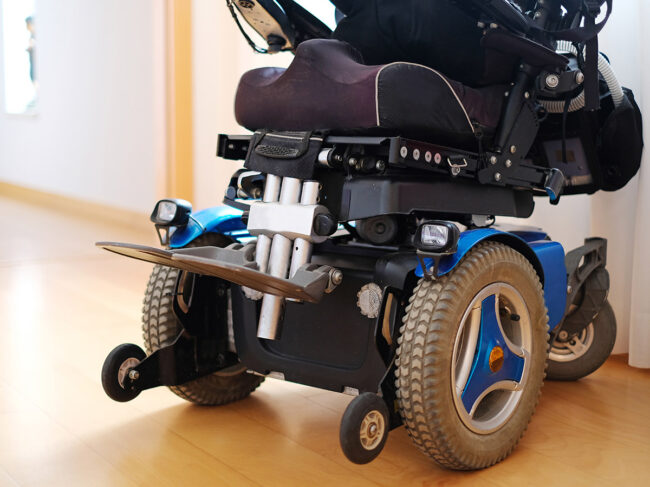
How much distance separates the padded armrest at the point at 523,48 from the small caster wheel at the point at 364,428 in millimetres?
653

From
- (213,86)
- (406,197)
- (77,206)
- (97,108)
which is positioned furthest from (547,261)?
(77,206)

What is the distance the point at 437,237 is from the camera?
1.19 metres

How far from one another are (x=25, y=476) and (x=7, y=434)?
20cm

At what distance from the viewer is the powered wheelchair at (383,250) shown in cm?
121

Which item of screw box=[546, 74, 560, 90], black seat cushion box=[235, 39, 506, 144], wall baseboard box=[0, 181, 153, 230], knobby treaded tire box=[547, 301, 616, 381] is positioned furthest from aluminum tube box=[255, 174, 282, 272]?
wall baseboard box=[0, 181, 153, 230]

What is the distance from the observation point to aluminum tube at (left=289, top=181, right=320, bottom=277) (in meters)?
1.26

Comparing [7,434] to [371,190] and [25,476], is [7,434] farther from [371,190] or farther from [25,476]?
[371,190]

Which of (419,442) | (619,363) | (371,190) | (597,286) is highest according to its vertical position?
(371,190)

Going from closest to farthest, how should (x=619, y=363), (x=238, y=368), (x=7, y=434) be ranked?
(x=7, y=434), (x=238, y=368), (x=619, y=363)

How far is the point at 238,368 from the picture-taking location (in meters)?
1.59

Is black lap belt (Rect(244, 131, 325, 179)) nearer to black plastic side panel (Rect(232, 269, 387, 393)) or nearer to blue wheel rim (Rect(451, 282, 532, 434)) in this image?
black plastic side panel (Rect(232, 269, 387, 393))

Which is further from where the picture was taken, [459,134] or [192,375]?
[192,375]

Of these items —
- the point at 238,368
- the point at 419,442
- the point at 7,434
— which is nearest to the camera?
the point at 419,442

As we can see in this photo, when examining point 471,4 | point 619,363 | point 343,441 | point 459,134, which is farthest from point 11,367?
point 619,363
